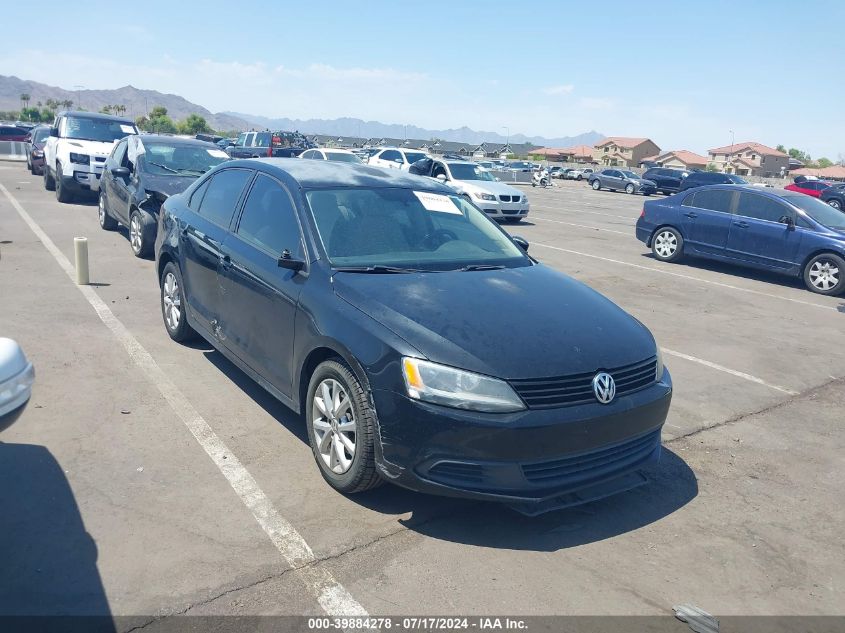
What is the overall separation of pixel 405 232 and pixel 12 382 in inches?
103

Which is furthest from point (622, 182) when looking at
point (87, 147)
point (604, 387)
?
point (604, 387)

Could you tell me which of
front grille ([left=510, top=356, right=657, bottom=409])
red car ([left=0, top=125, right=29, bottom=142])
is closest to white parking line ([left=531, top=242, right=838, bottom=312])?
front grille ([left=510, top=356, right=657, bottom=409])

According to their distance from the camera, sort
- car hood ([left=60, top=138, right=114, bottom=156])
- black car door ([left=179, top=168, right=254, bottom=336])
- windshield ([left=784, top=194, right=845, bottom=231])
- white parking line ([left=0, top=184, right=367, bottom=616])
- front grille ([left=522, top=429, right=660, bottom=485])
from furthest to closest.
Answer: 1. car hood ([left=60, top=138, right=114, bottom=156])
2. windshield ([left=784, top=194, right=845, bottom=231])
3. black car door ([left=179, top=168, right=254, bottom=336])
4. front grille ([left=522, top=429, right=660, bottom=485])
5. white parking line ([left=0, top=184, right=367, bottom=616])

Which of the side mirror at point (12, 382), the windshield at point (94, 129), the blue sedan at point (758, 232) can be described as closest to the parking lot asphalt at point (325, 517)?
the side mirror at point (12, 382)

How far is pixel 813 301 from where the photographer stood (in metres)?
10.9

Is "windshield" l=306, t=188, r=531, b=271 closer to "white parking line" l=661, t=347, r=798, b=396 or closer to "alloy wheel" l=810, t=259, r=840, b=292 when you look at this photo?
"white parking line" l=661, t=347, r=798, b=396

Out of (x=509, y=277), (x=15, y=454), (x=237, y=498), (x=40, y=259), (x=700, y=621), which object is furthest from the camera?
(x=40, y=259)

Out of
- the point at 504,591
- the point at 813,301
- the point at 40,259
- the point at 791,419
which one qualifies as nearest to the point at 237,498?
the point at 504,591

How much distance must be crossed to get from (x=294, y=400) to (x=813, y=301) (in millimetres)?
9396

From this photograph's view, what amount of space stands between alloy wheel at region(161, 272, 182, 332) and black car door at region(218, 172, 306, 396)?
1228mm

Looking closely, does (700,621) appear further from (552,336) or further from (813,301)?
(813,301)

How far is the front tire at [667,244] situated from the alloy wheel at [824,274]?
242 centimetres

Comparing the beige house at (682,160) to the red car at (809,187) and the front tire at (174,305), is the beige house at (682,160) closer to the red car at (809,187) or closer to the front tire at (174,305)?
the red car at (809,187)

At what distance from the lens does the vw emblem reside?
3699 millimetres
